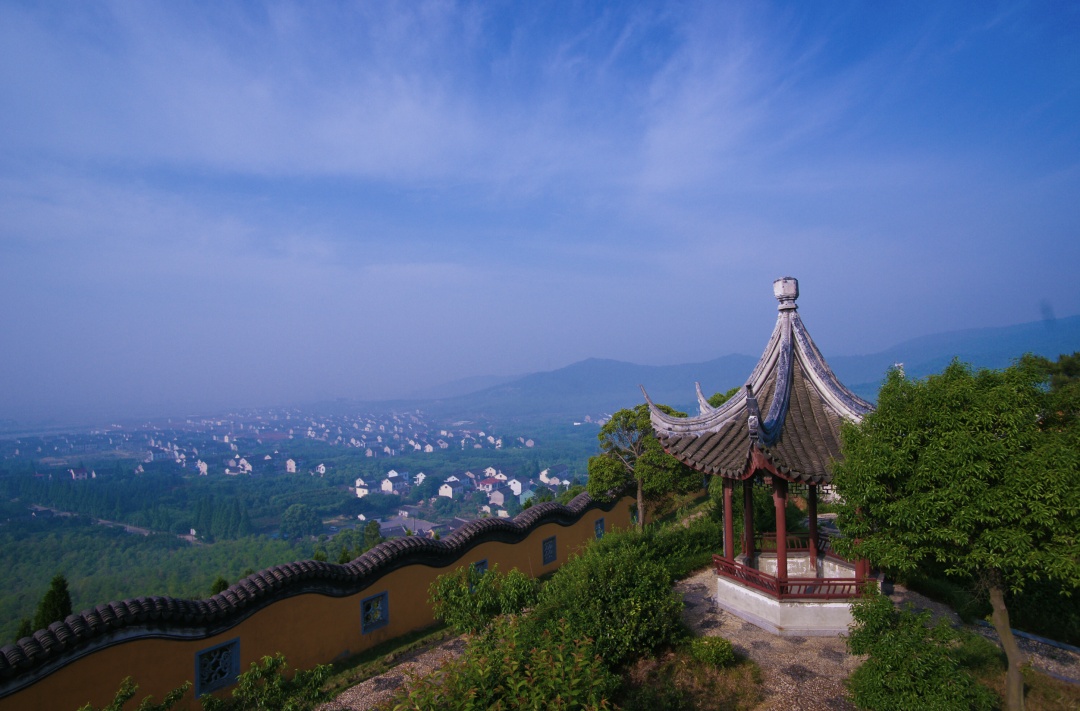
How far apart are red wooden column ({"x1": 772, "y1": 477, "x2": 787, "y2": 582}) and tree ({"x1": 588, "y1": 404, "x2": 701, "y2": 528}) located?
610cm

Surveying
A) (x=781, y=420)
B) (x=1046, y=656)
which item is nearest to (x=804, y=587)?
(x=781, y=420)

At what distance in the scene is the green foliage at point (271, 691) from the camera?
187 inches

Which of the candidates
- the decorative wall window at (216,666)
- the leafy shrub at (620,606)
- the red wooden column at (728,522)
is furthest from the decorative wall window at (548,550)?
the decorative wall window at (216,666)

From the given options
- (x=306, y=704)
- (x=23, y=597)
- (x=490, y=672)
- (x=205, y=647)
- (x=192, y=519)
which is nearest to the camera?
(x=490, y=672)

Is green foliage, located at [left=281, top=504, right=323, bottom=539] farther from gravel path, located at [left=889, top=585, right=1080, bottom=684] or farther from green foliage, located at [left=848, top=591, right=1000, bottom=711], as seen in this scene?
green foliage, located at [left=848, top=591, right=1000, bottom=711]

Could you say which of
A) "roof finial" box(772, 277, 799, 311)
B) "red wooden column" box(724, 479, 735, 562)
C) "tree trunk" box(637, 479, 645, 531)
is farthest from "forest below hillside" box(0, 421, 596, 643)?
"roof finial" box(772, 277, 799, 311)

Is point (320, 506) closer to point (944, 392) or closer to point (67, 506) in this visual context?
point (67, 506)

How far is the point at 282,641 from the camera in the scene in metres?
9.10

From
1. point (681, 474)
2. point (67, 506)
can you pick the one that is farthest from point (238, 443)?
point (681, 474)

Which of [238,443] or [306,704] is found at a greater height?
[306,704]

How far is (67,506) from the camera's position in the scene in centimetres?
6662

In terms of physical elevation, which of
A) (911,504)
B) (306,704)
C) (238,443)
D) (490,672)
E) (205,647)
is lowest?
(238,443)

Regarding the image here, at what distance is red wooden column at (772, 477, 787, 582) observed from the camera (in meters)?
9.23

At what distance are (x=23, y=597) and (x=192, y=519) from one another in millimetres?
38056
